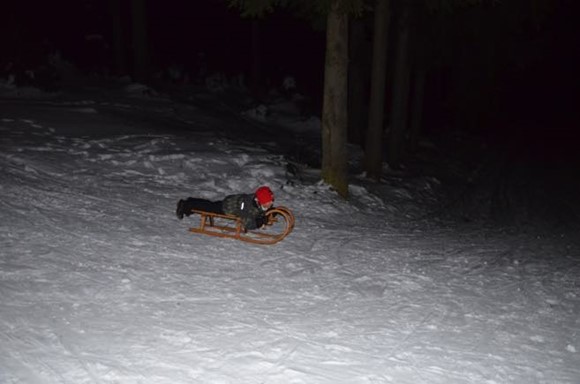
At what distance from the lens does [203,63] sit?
3059 centimetres

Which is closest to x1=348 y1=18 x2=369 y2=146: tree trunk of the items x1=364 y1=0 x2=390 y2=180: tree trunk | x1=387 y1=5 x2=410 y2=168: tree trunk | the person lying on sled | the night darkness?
the night darkness

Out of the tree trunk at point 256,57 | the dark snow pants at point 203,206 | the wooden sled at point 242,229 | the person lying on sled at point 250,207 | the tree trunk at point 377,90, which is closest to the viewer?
the person lying on sled at point 250,207

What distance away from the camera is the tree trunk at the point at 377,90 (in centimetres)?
1358

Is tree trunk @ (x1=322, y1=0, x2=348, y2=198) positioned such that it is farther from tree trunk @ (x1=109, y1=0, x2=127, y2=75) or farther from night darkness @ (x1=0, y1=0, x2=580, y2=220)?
tree trunk @ (x1=109, y1=0, x2=127, y2=75)

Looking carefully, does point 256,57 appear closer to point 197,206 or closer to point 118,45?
point 118,45

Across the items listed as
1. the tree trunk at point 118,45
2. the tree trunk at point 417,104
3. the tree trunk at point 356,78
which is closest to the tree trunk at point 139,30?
the tree trunk at point 118,45

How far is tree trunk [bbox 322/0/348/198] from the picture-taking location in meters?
11.5

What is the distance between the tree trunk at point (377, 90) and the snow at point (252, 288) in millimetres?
2392

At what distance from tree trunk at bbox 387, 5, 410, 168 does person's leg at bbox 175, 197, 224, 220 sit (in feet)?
32.0

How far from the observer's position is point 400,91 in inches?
672

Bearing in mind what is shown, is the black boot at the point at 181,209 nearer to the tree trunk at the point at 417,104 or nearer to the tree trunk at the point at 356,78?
the tree trunk at the point at 356,78

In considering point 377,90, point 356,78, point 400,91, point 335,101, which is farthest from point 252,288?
point 356,78

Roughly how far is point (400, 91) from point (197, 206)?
10068mm

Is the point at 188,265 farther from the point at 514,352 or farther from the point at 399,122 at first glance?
the point at 399,122
